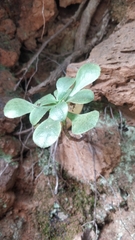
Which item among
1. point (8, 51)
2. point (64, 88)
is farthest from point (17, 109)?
point (8, 51)

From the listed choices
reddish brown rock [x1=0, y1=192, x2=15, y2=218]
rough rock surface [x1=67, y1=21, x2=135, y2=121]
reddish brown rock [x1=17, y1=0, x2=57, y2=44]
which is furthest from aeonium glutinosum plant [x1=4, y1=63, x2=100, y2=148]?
reddish brown rock [x1=17, y1=0, x2=57, y2=44]

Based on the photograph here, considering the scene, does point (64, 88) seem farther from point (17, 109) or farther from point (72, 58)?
point (72, 58)

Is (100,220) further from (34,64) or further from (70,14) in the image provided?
(70,14)

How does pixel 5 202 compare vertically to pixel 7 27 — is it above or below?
below

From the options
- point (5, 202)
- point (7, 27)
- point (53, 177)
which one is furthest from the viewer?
point (7, 27)

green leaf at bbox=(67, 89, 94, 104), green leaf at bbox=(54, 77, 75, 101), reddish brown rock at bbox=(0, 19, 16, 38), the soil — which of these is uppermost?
reddish brown rock at bbox=(0, 19, 16, 38)

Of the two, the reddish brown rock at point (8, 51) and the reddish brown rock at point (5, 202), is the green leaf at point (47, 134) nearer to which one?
the reddish brown rock at point (5, 202)

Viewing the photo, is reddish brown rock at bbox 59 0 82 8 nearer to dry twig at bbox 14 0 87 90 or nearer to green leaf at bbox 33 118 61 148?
dry twig at bbox 14 0 87 90
